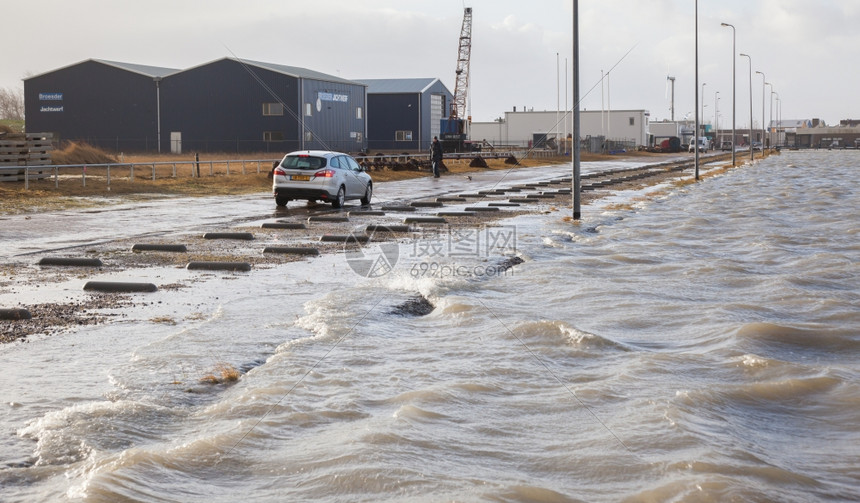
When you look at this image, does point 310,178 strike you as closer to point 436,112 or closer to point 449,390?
point 449,390

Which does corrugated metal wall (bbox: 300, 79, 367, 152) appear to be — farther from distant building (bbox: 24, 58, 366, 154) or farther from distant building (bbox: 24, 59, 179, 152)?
distant building (bbox: 24, 59, 179, 152)

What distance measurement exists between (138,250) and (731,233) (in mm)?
12751

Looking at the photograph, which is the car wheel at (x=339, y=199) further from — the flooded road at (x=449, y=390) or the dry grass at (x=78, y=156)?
the dry grass at (x=78, y=156)

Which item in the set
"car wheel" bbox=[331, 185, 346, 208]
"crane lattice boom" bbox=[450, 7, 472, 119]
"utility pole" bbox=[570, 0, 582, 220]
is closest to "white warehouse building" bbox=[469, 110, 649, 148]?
"crane lattice boom" bbox=[450, 7, 472, 119]

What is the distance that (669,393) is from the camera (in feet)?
27.1

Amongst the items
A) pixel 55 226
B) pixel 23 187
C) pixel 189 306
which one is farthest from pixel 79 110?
pixel 189 306

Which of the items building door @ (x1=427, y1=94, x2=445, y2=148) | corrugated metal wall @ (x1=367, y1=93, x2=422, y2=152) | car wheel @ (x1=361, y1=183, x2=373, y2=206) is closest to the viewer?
car wheel @ (x1=361, y1=183, x2=373, y2=206)

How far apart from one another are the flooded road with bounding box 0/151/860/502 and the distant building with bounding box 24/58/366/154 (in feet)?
174

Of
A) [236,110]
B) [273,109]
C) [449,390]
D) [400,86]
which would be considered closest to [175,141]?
[236,110]

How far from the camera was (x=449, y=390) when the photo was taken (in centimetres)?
823

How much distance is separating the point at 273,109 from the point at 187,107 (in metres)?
5.81

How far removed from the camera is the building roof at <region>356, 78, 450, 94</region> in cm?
8894

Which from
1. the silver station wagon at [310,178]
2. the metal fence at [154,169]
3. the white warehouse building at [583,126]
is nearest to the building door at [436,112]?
the white warehouse building at [583,126]

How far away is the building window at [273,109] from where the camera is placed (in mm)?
67062
